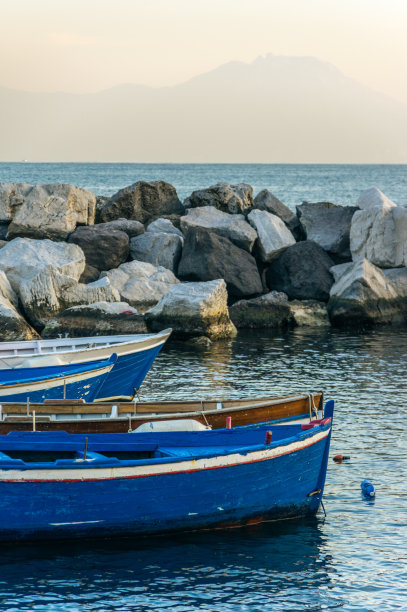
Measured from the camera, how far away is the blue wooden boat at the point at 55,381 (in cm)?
2016

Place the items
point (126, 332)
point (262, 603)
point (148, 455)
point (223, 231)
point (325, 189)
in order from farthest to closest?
point (325, 189) < point (223, 231) < point (126, 332) < point (148, 455) < point (262, 603)

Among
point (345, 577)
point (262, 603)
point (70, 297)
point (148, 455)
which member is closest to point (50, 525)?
point (148, 455)

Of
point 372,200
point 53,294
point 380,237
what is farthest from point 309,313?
point 53,294

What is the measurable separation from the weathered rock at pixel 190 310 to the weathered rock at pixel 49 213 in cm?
903

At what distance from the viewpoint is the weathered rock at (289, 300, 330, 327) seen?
115ft

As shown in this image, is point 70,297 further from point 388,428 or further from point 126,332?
point 388,428

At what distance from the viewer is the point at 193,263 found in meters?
36.8

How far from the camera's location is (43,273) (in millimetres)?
32500

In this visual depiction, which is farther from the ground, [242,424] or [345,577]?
[242,424]

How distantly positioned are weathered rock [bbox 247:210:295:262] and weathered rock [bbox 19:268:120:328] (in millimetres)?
7953

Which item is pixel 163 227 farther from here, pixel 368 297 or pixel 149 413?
pixel 149 413

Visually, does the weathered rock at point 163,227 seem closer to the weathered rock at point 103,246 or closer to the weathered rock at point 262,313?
the weathered rock at point 103,246

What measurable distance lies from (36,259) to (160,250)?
6.54m

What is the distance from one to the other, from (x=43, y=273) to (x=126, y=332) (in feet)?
14.3
